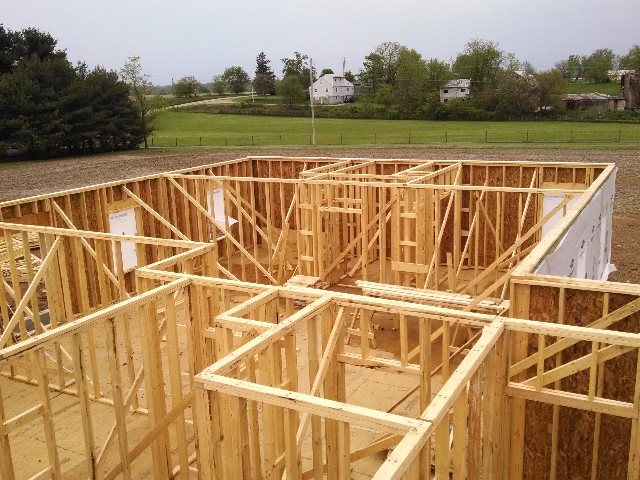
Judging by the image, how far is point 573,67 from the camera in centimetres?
13675

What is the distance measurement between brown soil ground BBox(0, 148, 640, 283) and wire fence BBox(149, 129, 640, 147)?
308 inches

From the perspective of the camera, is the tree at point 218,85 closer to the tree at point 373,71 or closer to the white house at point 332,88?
the white house at point 332,88

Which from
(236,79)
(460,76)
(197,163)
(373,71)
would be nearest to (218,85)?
(236,79)

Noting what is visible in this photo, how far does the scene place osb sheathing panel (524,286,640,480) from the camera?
6117mm

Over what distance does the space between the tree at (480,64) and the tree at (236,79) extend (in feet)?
188

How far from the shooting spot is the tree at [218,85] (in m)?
127

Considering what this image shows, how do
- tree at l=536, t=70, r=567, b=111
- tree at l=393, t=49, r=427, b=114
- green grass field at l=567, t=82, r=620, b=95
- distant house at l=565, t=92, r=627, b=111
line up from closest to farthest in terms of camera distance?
1. tree at l=536, t=70, r=567, b=111
2. distant house at l=565, t=92, r=627, b=111
3. tree at l=393, t=49, r=427, b=114
4. green grass field at l=567, t=82, r=620, b=95

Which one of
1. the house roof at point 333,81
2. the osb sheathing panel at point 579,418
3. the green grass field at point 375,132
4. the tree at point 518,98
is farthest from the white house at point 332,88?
the osb sheathing panel at point 579,418

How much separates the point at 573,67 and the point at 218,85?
82.0 metres

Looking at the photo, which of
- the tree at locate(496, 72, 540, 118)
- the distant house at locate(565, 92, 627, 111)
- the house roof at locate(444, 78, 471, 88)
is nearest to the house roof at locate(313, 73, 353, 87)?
the house roof at locate(444, 78, 471, 88)

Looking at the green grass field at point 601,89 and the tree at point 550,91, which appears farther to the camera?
the green grass field at point 601,89

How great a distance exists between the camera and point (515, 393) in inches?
227

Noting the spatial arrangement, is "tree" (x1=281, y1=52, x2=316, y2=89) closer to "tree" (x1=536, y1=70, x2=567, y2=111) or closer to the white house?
the white house

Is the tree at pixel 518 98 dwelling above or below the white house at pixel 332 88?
below
